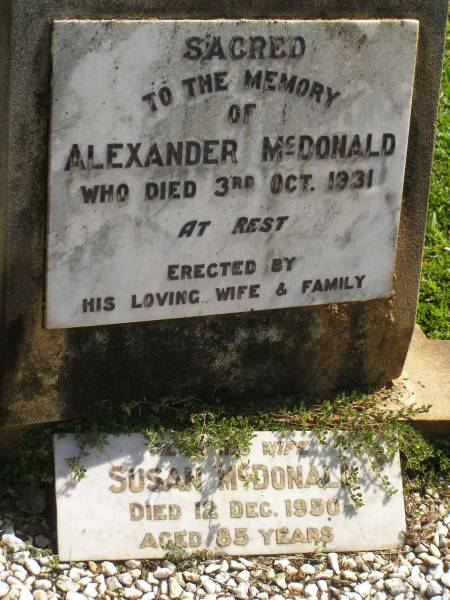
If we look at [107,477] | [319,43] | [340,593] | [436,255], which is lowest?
[340,593]

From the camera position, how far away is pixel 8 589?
11.5 ft

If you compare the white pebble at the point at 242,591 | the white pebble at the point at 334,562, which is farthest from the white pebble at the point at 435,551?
the white pebble at the point at 242,591

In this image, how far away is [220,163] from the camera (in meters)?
3.64

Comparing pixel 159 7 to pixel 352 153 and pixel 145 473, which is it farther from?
pixel 145 473

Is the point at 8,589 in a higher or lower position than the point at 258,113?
lower

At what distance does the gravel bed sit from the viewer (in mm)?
3557

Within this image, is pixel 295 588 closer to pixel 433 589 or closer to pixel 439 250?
pixel 433 589

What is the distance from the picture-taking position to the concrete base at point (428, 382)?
4207 mm

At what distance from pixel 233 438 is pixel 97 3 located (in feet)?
5.11

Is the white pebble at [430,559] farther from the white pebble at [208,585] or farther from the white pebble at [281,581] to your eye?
the white pebble at [208,585]

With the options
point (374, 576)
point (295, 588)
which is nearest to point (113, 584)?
point (295, 588)

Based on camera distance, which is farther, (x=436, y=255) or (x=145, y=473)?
(x=436, y=255)

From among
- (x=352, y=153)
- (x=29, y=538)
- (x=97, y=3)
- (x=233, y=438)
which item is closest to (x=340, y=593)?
(x=233, y=438)

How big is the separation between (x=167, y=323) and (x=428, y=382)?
1169 millimetres
